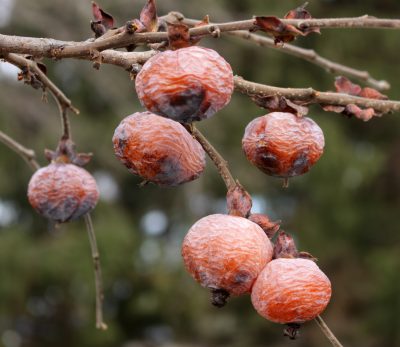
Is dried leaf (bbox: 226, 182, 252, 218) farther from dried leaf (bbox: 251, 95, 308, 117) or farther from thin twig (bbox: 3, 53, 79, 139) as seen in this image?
thin twig (bbox: 3, 53, 79, 139)

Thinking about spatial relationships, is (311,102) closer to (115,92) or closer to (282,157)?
(282,157)

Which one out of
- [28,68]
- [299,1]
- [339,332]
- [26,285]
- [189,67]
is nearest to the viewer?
[189,67]

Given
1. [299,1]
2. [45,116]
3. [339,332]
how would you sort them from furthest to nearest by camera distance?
[339,332] → [299,1] → [45,116]

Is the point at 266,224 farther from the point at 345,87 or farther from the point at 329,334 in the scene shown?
the point at 345,87

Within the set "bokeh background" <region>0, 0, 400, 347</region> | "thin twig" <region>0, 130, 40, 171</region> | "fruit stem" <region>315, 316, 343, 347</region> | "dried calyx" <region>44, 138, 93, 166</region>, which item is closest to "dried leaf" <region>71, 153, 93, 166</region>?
"dried calyx" <region>44, 138, 93, 166</region>

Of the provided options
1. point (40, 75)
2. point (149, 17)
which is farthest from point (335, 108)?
point (40, 75)

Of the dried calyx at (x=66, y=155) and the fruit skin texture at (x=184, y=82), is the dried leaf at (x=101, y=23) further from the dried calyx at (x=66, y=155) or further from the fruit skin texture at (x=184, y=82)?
the dried calyx at (x=66, y=155)

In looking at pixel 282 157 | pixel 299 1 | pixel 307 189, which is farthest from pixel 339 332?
pixel 282 157
